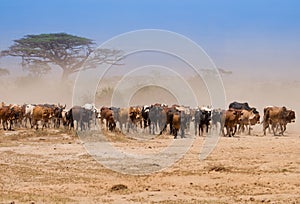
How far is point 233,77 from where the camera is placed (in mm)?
115000

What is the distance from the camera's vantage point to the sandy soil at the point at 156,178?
12766 mm

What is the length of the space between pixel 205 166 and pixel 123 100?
22166 millimetres

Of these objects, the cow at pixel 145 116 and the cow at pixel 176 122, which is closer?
the cow at pixel 176 122

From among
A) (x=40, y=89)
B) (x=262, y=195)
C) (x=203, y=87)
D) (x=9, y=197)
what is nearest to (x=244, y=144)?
(x=262, y=195)

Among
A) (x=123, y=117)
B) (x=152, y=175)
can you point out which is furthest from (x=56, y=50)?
(x=152, y=175)

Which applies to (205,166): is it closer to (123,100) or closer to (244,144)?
(244,144)

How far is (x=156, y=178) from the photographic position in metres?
15.3

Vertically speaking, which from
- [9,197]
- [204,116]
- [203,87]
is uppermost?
[203,87]

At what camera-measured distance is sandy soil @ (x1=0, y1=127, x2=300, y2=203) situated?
12766mm

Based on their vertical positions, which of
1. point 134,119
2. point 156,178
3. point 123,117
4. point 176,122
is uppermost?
point 123,117

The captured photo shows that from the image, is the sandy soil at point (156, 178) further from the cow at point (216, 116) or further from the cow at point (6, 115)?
the cow at point (6, 115)

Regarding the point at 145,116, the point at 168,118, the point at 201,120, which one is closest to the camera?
the point at 168,118

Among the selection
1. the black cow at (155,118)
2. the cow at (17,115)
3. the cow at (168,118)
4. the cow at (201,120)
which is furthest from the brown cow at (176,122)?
the cow at (17,115)

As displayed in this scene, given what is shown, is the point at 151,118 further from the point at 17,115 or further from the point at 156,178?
the point at 156,178
